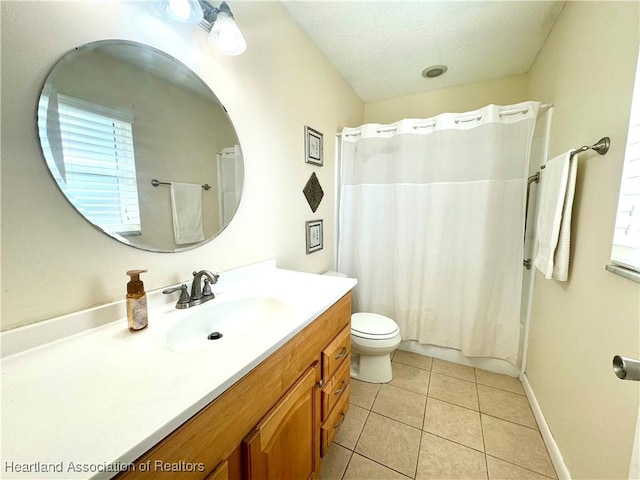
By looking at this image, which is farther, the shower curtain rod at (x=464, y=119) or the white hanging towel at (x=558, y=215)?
the shower curtain rod at (x=464, y=119)

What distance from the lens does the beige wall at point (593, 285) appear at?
2.55ft

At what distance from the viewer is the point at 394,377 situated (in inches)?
69.3

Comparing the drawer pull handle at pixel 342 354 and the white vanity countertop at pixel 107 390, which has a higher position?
the white vanity countertop at pixel 107 390

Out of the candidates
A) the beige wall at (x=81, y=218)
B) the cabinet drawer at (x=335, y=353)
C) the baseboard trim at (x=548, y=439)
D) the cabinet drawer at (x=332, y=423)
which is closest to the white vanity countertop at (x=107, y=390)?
the beige wall at (x=81, y=218)

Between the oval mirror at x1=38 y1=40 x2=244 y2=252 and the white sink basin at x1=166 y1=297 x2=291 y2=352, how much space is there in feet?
0.91

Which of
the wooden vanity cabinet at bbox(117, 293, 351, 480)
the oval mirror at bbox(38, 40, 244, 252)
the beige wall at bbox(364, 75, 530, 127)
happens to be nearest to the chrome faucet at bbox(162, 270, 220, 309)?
the oval mirror at bbox(38, 40, 244, 252)

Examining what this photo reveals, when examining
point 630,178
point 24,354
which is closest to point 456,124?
point 630,178

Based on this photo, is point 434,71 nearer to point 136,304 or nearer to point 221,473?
point 136,304

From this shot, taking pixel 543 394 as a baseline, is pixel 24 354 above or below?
above

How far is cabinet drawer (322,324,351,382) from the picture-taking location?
3.20 feet

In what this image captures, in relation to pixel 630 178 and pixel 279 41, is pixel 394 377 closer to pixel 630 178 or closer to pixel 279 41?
pixel 630 178

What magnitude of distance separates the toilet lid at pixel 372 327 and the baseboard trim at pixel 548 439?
85 centimetres

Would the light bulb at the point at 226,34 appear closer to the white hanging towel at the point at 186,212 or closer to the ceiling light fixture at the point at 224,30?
the ceiling light fixture at the point at 224,30

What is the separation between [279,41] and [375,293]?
6.26ft
